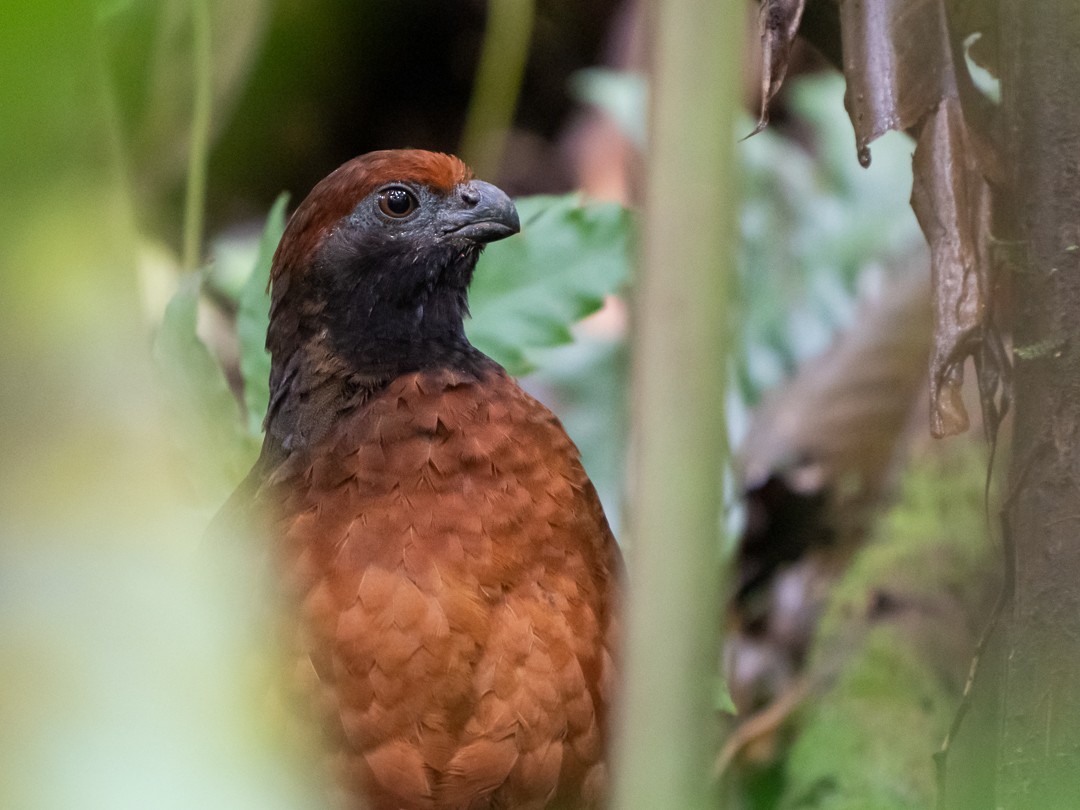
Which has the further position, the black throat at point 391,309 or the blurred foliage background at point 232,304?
the black throat at point 391,309

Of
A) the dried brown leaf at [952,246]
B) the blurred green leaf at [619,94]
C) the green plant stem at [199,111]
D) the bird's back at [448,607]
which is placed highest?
the blurred green leaf at [619,94]

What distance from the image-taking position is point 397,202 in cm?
192

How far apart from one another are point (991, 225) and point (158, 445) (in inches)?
39.6

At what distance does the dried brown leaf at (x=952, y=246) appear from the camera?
1.29m

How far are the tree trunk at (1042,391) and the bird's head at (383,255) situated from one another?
0.79 m

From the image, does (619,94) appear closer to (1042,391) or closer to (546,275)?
(546,275)

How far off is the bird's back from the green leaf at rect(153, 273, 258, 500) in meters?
0.28

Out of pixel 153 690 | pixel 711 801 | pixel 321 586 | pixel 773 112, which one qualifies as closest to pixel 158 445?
pixel 153 690

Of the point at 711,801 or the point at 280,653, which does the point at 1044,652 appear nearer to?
the point at 711,801

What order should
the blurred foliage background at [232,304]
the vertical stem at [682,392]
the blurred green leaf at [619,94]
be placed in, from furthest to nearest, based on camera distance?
the blurred green leaf at [619,94] < the vertical stem at [682,392] < the blurred foliage background at [232,304]

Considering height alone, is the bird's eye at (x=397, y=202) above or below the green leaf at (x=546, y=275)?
above

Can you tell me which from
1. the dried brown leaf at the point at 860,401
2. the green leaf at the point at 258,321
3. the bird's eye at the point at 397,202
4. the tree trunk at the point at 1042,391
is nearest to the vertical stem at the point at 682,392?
the tree trunk at the point at 1042,391

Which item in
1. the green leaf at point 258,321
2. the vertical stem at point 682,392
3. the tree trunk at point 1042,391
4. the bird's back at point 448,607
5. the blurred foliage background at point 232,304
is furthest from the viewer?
the green leaf at point 258,321

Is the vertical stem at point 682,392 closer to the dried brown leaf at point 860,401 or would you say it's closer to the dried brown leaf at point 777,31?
the dried brown leaf at point 777,31
